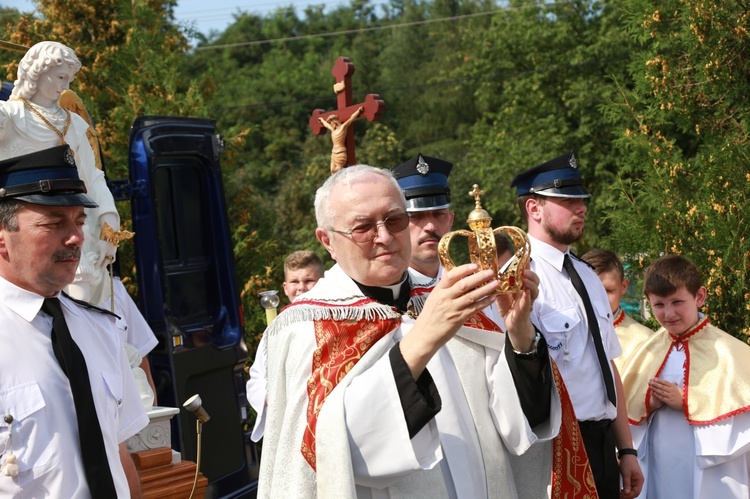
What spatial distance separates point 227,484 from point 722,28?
4.71m

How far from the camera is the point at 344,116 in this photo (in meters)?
Result: 8.32

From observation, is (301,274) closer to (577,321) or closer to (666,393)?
(577,321)

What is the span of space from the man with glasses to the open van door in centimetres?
389

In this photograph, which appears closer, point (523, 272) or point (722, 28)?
point (523, 272)

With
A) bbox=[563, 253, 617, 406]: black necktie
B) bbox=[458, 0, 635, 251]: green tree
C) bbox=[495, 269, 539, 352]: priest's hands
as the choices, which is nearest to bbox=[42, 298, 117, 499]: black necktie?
bbox=[495, 269, 539, 352]: priest's hands

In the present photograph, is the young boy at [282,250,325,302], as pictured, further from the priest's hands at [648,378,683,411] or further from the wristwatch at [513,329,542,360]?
the wristwatch at [513,329,542,360]

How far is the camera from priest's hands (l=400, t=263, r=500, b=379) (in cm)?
260

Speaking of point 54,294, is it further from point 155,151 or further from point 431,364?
point 155,151

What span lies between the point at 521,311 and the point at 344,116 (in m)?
5.54

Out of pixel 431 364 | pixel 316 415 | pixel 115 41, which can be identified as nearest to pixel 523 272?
pixel 431 364

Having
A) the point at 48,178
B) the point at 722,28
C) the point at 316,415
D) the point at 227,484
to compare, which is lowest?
the point at 227,484

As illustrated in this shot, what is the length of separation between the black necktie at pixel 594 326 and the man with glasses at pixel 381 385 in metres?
1.49

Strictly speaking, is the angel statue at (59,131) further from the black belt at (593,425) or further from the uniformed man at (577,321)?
the black belt at (593,425)

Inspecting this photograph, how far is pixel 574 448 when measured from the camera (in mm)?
3371
